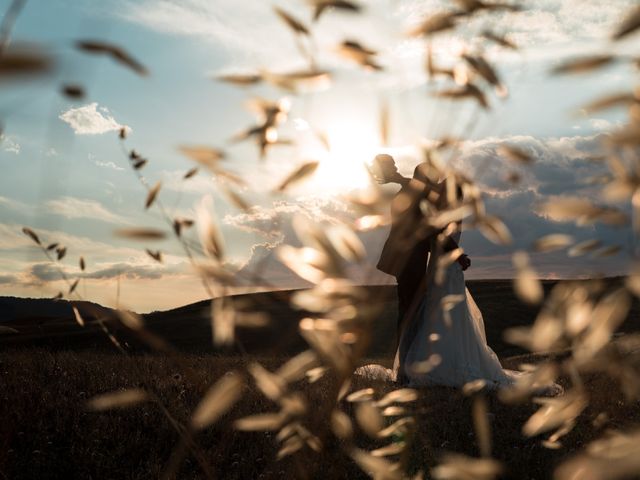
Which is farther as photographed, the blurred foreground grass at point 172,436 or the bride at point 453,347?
the bride at point 453,347

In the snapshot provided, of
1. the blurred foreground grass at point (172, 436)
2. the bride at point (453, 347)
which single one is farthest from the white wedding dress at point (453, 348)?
the blurred foreground grass at point (172, 436)

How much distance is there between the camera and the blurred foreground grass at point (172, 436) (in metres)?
4.68

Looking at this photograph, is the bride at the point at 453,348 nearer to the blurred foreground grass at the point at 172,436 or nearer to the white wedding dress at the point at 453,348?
the white wedding dress at the point at 453,348

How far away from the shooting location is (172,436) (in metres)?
5.40

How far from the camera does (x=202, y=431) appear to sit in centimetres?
558

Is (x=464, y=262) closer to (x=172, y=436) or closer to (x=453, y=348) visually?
(x=453, y=348)

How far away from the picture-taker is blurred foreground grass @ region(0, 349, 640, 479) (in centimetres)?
468

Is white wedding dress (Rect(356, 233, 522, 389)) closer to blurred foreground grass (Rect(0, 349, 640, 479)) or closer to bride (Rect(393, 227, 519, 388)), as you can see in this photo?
bride (Rect(393, 227, 519, 388))

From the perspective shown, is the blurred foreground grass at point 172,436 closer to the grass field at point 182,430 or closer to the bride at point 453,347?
the grass field at point 182,430

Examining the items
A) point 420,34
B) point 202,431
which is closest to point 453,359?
point 202,431

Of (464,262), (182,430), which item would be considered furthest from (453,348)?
(182,430)

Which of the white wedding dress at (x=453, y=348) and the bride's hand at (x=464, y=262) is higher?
the bride's hand at (x=464, y=262)

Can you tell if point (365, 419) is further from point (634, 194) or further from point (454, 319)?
point (454, 319)

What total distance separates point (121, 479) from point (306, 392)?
3.26m
